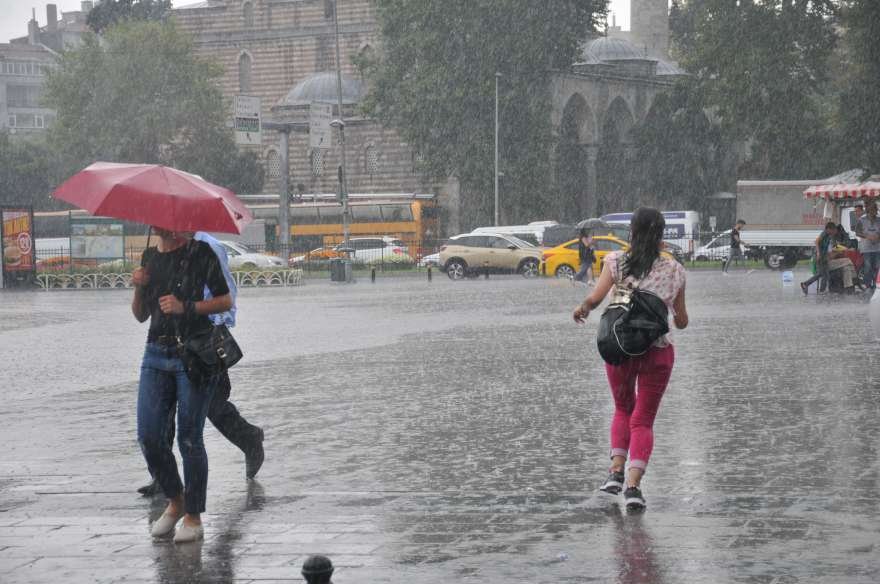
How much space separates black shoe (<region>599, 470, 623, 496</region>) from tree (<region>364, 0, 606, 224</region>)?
55439 millimetres

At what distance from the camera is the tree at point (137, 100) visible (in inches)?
3049

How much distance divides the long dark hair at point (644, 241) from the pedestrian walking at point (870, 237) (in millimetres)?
19824

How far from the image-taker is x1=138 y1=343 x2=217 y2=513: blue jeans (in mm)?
6590

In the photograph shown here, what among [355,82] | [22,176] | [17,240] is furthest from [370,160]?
[17,240]

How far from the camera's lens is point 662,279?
7.27 m

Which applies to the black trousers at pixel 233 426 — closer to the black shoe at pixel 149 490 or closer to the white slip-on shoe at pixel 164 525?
the black shoe at pixel 149 490

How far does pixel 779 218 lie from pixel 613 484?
50295mm

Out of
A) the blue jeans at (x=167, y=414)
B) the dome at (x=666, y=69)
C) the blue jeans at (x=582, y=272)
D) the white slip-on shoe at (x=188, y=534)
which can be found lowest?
the blue jeans at (x=582, y=272)

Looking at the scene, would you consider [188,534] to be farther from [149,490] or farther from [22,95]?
[22,95]

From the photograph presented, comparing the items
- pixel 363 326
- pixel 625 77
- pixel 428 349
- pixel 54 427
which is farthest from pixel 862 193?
pixel 625 77

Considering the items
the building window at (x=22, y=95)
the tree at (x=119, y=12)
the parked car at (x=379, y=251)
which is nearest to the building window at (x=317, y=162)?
the tree at (x=119, y=12)

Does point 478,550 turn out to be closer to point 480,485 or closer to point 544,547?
point 544,547

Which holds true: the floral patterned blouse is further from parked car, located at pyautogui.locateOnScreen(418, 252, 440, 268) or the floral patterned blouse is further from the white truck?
parked car, located at pyautogui.locateOnScreen(418, 252, 440, 268)

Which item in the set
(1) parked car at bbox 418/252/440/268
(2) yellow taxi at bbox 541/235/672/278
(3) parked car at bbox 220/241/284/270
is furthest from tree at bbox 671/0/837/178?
(3) parked car at bbox 220/241/284/270
